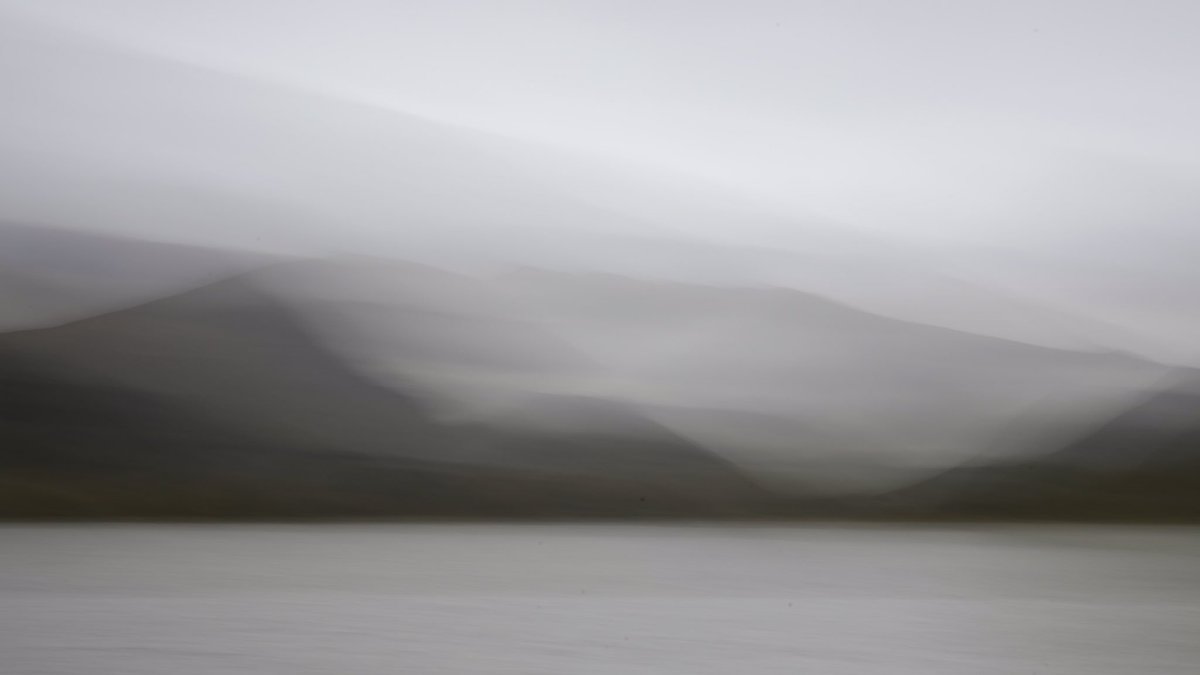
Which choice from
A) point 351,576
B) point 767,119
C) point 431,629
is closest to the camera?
point 431,629

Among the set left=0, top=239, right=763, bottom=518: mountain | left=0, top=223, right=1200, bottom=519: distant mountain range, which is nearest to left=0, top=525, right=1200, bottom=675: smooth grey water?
left=0, top=239, right=763, bottom=518: mountain

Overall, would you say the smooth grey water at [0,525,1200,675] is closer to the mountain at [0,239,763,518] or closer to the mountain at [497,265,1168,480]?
the mountain at [0,239,763,518]

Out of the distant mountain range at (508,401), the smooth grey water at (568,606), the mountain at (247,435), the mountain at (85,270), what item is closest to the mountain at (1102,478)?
the distant mountain range at (508,401)

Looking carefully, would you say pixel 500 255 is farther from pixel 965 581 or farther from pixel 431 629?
pixel 431 629

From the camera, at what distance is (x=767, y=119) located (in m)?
4.43

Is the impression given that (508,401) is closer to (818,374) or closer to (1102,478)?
(818,374)

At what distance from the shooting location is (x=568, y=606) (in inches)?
103

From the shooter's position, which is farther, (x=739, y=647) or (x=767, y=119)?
(x=767, y=119)

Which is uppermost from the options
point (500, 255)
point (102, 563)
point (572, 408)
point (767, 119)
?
point (767, 119)

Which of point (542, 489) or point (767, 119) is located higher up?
point (767, 119)

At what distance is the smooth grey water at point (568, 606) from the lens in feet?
6.21

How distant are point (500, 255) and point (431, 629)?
9.25 feet

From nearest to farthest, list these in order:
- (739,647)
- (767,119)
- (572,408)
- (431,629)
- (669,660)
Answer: (669,660)
(739,647)
(431,629)
(767,119)
(572,408)

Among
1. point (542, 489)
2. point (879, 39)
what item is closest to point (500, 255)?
point (542, 489)
